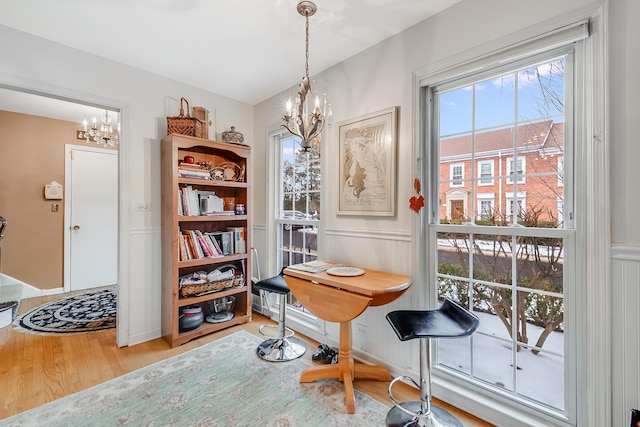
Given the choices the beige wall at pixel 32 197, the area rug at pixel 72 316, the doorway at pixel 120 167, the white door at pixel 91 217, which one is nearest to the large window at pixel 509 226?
the doorway at pixel 120 167

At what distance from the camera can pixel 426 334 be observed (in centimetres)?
139

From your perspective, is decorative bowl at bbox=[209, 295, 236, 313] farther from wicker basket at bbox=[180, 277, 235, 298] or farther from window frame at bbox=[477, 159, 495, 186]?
window frame at bbox=[477, 159, 495, 186]

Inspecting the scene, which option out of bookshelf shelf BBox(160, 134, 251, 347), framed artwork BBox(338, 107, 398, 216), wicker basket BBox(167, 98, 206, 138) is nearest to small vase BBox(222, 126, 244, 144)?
bookshelf shelf BBox(160, 134, 251, 347)

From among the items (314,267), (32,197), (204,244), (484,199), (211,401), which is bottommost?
(211,401)

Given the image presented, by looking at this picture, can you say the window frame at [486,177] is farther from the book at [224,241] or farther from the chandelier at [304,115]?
the book at [224,241]

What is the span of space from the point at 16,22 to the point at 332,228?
2.74 metres

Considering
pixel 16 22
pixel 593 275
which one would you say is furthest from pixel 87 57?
pixel 593 275

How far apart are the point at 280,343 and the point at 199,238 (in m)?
1.27

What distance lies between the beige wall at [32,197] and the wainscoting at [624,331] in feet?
18.4

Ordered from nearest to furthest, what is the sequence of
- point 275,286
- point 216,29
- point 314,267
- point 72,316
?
point 216,29 < point 314,267 < point 275,286 < point 72,316

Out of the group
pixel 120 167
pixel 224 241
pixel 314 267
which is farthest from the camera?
pixel 224 241

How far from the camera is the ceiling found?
179 centimetres

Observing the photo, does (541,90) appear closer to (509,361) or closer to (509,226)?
(509,226)

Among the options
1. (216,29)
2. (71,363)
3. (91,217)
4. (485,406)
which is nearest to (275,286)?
(485,406)
